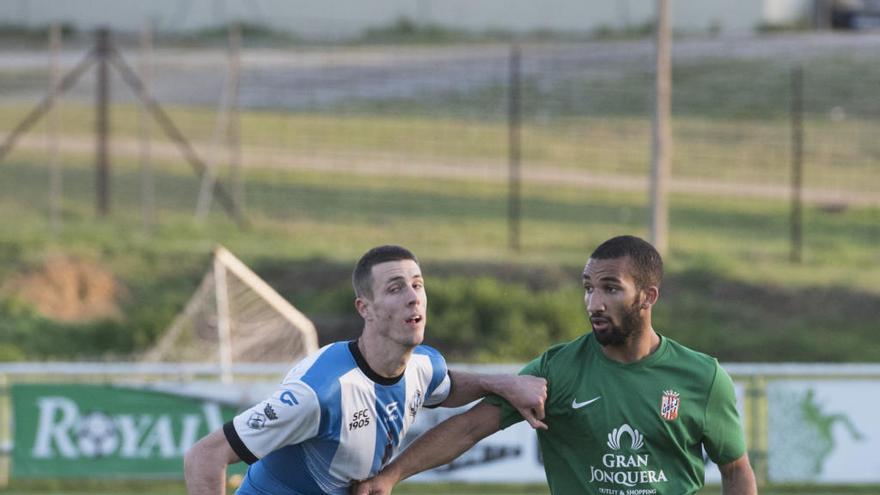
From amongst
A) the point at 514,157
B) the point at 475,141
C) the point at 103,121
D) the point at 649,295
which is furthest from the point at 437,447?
the point at 475,141

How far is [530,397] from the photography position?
5.58 m

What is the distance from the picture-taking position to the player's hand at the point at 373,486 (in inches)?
228

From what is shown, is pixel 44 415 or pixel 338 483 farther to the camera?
pixel 44 415

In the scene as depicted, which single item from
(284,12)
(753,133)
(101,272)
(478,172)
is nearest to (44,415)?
(101,272)

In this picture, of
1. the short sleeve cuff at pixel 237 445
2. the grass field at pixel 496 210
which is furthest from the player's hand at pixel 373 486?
Answer: the grass field at pixel 496 210

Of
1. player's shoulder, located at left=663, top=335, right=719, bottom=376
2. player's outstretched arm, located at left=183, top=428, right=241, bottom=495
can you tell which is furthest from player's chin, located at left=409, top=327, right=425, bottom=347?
player's shoulder, located at left=663, top=335, right=719, bottom=376

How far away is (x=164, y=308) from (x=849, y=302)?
25.0ft

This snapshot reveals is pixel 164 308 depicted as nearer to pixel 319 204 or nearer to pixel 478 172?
pixel 319 204

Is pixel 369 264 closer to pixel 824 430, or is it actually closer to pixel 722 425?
pixel 722 425

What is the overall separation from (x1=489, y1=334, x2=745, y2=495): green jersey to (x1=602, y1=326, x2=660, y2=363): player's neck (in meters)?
0.02

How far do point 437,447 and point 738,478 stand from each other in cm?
106

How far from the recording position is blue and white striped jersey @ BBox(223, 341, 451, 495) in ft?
18.2

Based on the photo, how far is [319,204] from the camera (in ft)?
75.7

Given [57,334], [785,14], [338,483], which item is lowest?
[57,334]
